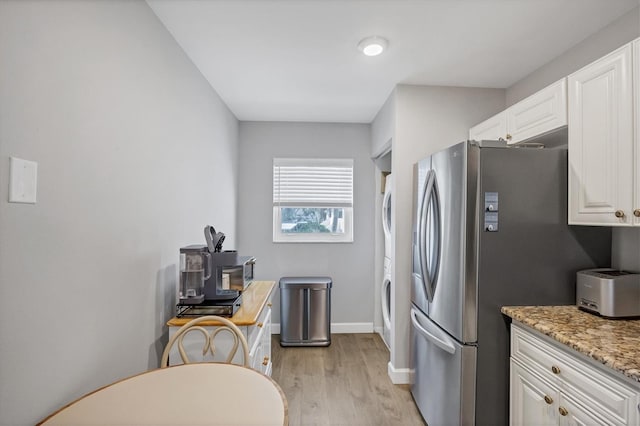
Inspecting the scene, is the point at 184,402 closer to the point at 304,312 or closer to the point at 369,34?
the point at 369,34

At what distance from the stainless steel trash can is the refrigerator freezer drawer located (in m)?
1.23

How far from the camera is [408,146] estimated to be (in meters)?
2.78

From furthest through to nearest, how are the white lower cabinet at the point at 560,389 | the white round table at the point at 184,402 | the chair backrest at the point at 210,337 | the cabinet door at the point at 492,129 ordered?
the cabinet door at the point at 492,129, the chair backrest at the point at 210,337, the white lower cabinet at the point at 560,389, the white round table at the point at 184,402

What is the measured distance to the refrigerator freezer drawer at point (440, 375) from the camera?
6.00ft

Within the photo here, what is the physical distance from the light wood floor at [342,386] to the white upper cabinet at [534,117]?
2.13 meters

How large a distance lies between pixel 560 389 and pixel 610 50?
1.95 m

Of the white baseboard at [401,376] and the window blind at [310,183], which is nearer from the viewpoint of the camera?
the white baseboard at [401,376]

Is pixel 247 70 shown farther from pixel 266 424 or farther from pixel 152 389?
pixel 266 424

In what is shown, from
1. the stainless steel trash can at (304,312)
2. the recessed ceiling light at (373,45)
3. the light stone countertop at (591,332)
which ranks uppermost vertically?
the recessed ceiling light at (373,45)

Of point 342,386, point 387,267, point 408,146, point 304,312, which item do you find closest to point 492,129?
point 408,146

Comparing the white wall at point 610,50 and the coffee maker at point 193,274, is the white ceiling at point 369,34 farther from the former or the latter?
the coffee maker at point 193,274

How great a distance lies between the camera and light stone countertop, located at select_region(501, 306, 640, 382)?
116 centimetres

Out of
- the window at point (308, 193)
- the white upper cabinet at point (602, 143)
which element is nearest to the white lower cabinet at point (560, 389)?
the white upper cabinet at point (602, 143)

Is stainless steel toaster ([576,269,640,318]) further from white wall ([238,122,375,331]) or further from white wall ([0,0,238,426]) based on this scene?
white wall ([238,122,375,331])
